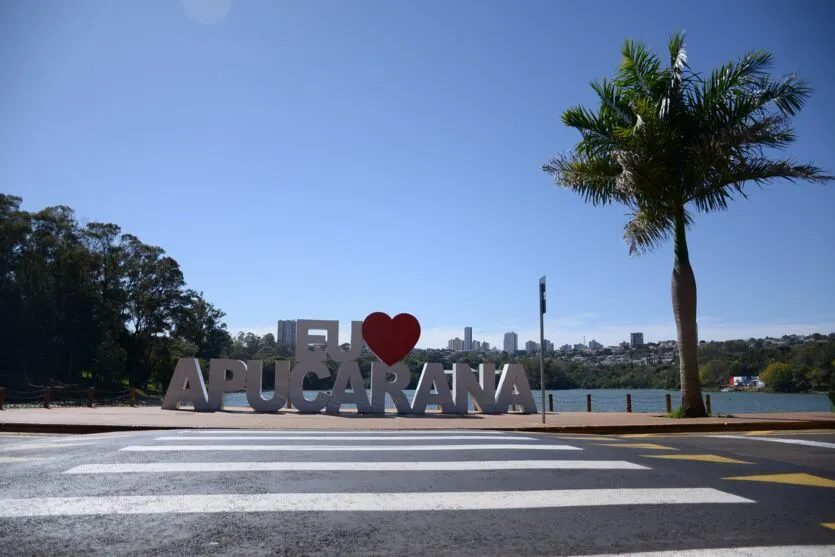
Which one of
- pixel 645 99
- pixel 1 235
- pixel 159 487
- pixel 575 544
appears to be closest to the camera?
pixel 575 544

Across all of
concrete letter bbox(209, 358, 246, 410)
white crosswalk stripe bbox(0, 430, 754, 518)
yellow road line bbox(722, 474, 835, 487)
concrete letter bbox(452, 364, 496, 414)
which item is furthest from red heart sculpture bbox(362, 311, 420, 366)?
yellow road line bbox(722, 474, 835, 487)

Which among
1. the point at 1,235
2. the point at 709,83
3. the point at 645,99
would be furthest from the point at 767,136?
the point at 1,235

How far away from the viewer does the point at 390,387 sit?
19578 mm

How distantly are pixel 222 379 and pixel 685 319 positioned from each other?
14309 millimetres

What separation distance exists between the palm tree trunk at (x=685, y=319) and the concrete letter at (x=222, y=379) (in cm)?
1351

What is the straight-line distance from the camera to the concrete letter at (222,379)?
65.5 ft

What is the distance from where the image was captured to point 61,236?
62594 millimetres

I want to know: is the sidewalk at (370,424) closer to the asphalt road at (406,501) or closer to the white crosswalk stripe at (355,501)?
the asphalt road at (406,501)

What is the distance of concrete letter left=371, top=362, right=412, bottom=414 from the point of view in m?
19.4

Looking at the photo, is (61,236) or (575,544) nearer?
(575,544)

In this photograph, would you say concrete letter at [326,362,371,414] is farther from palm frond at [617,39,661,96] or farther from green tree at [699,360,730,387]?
green tree at [699,360,730,387]

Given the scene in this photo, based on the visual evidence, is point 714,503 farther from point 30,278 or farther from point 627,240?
point 30,278

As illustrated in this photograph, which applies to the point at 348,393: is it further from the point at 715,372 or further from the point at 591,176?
the point at 715,372

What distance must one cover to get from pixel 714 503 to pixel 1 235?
213ft
